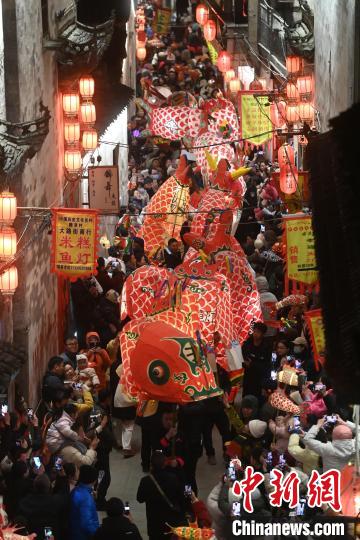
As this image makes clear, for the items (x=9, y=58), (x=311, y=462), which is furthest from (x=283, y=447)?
(x=9, y=58)

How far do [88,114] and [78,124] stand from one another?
0.89 feet

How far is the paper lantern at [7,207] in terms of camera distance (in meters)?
16.3

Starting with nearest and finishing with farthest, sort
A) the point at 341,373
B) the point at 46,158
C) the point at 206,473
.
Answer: the point at 341,373, the point at 206,473, the point at 46,158

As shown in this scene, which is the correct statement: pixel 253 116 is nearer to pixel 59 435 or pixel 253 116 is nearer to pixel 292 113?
pixel 292 113

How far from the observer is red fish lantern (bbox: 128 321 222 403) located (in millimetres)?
15523

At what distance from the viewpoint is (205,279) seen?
57.3ft

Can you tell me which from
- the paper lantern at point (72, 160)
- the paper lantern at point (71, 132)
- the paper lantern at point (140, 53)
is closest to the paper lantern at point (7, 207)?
the paper lantern at point (72, 160)

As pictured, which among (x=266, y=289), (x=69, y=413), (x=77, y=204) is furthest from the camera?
(x=77, y=204)

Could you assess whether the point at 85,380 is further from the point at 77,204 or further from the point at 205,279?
the point at 77,204

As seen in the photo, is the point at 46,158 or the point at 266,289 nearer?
the point at 46,158

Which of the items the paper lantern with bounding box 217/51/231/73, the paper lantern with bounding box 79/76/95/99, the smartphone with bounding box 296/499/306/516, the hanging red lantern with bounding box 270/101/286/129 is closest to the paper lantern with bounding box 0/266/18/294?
the smartphone with bounding box 296/499/306/516

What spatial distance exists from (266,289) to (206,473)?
19.5 feet

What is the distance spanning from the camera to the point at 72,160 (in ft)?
72.2

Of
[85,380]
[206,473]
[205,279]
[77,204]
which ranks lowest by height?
[206,473]
